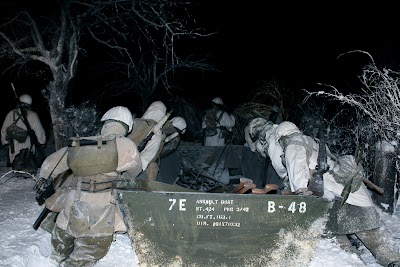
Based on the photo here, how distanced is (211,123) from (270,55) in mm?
12165

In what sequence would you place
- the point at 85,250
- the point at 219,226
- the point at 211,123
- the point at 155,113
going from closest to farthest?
1. the point at 219,226
2. the point at 85,250
3. the point at 155,113
4. the point at 211,123

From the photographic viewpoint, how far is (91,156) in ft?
12.9

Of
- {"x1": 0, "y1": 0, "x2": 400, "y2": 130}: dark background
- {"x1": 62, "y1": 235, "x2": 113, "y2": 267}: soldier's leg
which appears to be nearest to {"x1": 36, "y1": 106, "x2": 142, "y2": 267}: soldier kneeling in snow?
{"x1": 62, "y1": 235, "x2": 113, "y2": 267}: soldier's leg

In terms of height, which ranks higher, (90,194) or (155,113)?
(155,113)

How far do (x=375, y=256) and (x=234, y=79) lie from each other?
1730cm

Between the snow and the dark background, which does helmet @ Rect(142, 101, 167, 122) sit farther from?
the dark background

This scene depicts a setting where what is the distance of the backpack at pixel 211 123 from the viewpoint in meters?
10.0

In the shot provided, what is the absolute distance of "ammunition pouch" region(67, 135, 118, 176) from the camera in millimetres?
3924

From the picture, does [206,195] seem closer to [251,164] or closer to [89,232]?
[89,232]

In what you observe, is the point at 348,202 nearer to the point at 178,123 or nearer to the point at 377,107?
the point at 377,107

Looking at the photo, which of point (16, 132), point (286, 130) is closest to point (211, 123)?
point (16, 132)

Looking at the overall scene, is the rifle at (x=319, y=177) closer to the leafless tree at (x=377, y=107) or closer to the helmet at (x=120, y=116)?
the leafless tree at (x=377, y=107)

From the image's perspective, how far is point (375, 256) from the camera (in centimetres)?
432

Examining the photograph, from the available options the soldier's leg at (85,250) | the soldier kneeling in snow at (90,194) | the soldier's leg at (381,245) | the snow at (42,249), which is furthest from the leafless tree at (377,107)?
the soldier's leg at (85,250)
